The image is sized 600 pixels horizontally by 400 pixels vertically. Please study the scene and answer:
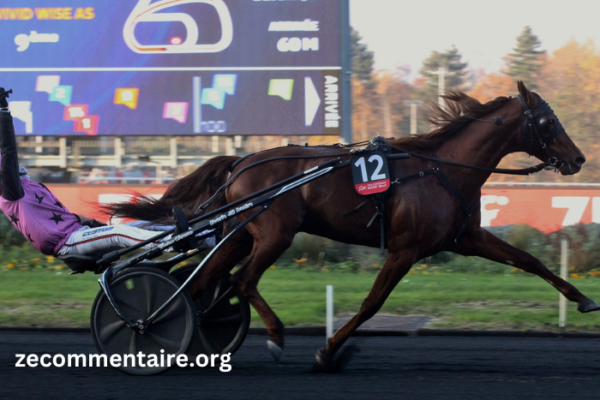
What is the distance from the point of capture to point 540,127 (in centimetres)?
553

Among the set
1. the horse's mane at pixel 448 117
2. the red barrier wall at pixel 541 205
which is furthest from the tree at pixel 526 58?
the horse's mane at pixel 448 117

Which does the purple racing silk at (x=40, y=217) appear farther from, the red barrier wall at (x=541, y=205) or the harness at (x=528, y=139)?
the red barrier wall at (x=541, y=205)

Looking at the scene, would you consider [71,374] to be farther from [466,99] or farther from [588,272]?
[588,272]

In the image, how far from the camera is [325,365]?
5246 mm

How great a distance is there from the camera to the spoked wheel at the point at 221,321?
18.3 feet

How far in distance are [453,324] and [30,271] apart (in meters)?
5.87

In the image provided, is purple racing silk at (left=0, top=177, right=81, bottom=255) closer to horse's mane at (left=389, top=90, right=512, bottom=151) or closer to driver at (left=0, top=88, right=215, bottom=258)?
driver at (left=0, top=88, right=215, bottom=258)

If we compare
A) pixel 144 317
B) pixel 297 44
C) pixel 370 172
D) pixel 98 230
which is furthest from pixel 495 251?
pixel 297 44

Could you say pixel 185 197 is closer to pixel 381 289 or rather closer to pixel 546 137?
pixel 381 289

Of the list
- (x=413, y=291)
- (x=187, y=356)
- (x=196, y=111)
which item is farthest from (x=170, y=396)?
(x=196, y=111)

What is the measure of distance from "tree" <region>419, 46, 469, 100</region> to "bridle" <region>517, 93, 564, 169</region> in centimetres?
3950

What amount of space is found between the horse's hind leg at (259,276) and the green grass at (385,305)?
1.85 metres

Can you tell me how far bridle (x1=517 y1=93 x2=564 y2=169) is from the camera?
5.53 meters

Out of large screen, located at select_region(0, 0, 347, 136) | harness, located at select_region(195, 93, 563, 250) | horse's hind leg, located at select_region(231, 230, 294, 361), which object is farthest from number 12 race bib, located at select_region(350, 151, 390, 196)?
large screen, located at select_region(0, 0, 347, 136)
